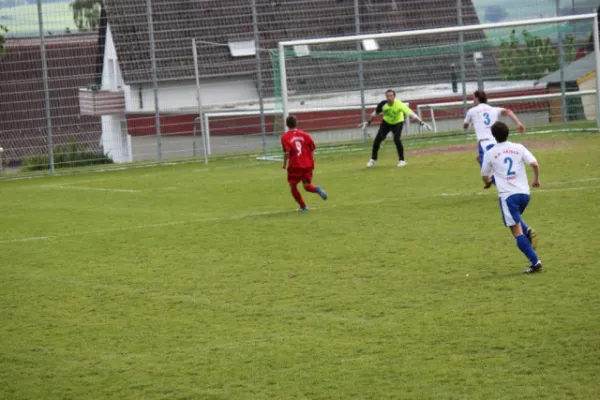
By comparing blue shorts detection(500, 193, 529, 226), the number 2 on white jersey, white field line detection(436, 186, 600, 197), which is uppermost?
the number 2 on white jersey

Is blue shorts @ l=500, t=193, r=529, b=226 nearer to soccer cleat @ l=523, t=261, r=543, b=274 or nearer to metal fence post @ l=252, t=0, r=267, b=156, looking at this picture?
soccer cleat @ l=523, t=261, r=543, b=274

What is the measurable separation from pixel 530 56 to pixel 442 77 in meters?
2.61

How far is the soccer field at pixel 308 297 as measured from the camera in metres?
7.82

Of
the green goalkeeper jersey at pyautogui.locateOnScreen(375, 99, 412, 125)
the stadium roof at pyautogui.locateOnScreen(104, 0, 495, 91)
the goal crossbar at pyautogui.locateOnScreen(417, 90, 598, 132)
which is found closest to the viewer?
the green goalkeeper jersey at pyautogui.locateOnScreen(375, 99, 412, 125)

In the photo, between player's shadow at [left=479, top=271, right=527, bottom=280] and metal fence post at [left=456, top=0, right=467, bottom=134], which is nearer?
player's shadow at [left=479, top=271, right=527, bottom=280]

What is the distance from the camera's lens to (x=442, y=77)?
101ft

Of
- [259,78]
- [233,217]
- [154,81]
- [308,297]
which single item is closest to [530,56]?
[259,78]

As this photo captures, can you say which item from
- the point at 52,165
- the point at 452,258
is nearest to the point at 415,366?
the point at 452,258

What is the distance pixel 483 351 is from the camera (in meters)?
8.19

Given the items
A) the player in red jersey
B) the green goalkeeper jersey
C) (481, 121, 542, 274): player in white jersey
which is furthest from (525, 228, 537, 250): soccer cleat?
the green goalkeeper jersey

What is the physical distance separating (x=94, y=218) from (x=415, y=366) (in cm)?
1083

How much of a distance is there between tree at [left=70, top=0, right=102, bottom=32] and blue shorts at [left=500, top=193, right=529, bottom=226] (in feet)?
65.2

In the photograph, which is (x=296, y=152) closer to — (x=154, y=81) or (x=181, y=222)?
(x=181, y=222)

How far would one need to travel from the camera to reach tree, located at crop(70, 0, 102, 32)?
29.0 meters
